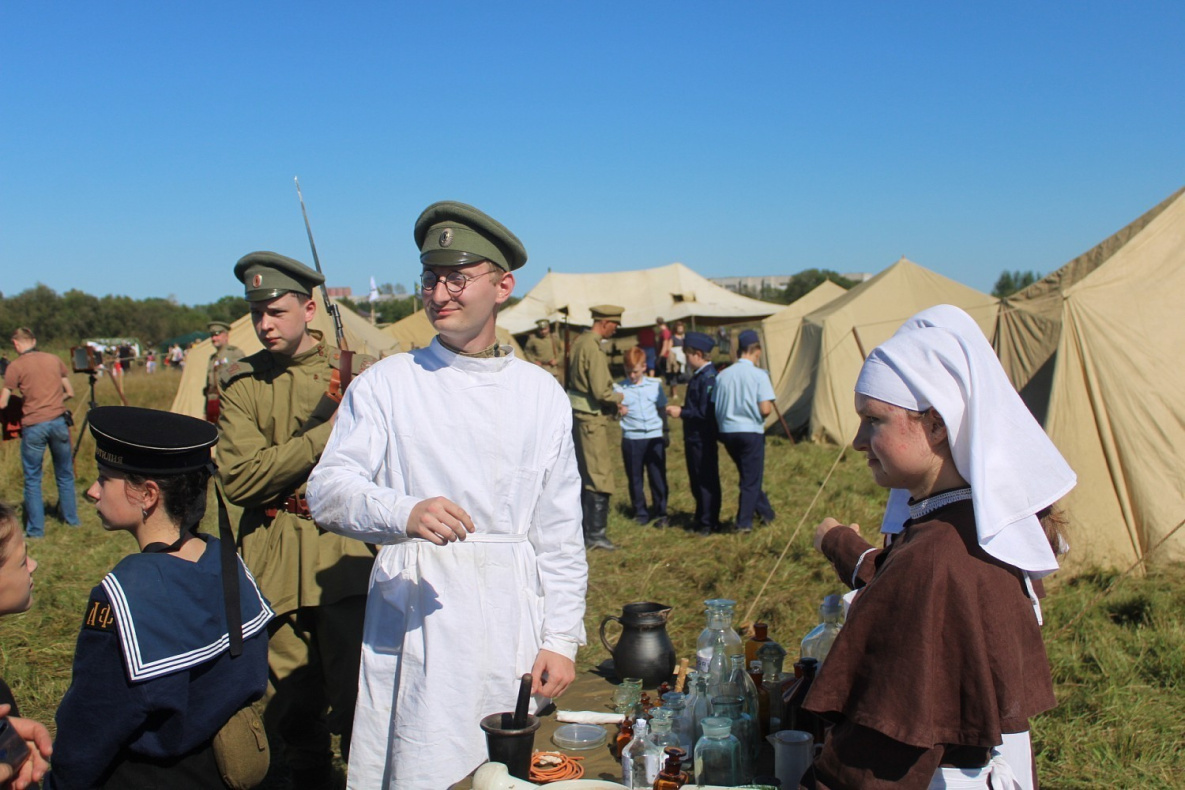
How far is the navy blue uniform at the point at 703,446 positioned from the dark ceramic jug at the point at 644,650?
15.5ft

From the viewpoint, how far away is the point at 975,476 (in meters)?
1.49

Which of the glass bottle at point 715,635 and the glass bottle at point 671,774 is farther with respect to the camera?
the glass bottle at point 715,635

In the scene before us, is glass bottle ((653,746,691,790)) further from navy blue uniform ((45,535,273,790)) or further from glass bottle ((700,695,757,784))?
navy blue uniform ((45,535,273,790))

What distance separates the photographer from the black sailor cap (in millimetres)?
1938

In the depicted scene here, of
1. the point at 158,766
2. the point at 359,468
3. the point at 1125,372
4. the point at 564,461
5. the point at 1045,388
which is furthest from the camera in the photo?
the point at 1045,388

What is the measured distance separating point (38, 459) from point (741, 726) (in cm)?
781

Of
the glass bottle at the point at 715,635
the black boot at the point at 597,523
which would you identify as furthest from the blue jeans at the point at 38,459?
the glass bottle at the point at 715,635

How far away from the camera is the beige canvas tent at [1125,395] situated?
5.81 metres

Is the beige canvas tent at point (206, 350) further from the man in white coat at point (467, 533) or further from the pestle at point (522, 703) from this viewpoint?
the pestle at point (522, 703)

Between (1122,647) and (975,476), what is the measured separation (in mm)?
3851

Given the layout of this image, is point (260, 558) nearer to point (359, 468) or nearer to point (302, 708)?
point (302, 708)

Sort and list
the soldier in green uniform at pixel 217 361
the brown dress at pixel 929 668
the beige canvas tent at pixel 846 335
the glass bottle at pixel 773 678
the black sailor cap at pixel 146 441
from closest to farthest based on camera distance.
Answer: the brown dress at pixel 929 668 < the black sailor cap at pixel 146 441 < the glass bottle at pixel 773 678 < the soldier in green uniform at pixel 217 361 < the beige canvas tent at pixel 846 335

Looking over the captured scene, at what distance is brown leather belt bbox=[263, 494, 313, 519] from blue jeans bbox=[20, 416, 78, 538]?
6173mm

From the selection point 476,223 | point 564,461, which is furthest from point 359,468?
point 476,223
